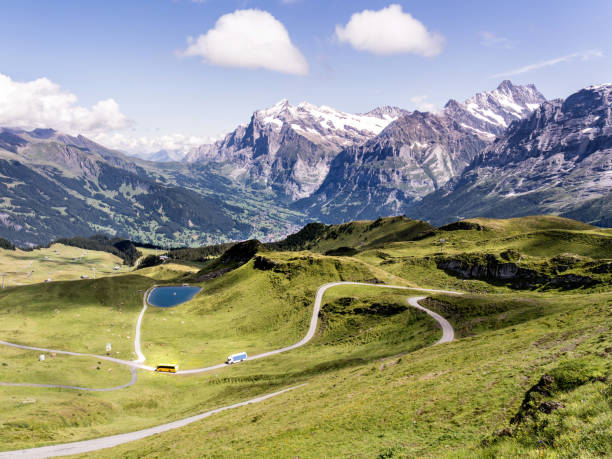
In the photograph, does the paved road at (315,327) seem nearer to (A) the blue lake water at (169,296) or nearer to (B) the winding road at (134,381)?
(B) the winding road at (134,381)

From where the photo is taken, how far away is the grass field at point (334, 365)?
27.7 meters

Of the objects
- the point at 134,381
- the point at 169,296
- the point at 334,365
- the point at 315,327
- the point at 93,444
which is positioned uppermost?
the point at 334,365

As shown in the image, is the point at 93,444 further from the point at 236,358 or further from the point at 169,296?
the point at 169,296

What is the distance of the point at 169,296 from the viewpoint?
18750 centimetres

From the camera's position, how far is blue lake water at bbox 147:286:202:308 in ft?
577

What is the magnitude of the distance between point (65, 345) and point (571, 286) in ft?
510

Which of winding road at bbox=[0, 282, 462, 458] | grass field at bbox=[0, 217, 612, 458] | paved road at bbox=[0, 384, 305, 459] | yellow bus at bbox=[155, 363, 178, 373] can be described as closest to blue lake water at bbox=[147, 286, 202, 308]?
grass field at bbox=[0, 217, 612, 458]

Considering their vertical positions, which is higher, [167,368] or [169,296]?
[167,368]

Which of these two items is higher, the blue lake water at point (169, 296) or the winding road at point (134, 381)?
the winding road at point (134, 381)

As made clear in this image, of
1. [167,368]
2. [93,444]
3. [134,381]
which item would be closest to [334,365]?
[167,368]

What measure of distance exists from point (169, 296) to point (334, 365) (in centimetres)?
13380

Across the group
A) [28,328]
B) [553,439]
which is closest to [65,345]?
[28,328]

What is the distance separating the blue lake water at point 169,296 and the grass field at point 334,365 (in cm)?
1000

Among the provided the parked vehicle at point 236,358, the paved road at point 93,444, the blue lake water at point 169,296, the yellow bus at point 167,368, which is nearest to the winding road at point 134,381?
the paved road at point 93,444
